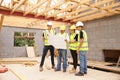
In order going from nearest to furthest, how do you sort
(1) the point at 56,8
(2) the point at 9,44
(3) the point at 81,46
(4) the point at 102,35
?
(3) the point at 81,46, (1) the point at 56,8, (4) the point at 102,35, (2) the point at 9,44

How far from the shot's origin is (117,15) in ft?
22.8

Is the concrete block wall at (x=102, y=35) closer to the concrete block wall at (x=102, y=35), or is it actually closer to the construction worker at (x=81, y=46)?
the concrete block wall at (x=102, y=35)

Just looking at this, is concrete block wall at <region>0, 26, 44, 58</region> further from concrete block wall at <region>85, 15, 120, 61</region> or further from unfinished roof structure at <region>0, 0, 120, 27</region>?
concrete block wall at <region>85, 15, 120, 61</region>

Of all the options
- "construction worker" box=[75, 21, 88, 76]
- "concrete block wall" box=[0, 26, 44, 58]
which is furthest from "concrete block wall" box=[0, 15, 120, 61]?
"concrete block wall" box=[0, 26, 44, 58]

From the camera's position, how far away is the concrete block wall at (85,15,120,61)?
7023 mm

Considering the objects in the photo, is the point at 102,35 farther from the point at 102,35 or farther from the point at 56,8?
the point at 56,8

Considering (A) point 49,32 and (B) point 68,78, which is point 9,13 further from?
(B) point 68,78

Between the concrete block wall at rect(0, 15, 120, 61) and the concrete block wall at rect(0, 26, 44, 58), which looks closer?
the concrete block wall at rect(0, 15, 120, 61)

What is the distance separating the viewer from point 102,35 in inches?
302

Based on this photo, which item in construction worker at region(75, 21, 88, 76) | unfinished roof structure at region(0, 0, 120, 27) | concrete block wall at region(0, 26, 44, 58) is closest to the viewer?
construction worker at region(75, 21, 88, 76)

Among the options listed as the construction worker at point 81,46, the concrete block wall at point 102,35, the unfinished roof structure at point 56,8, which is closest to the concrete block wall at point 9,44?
the unfinished roof structure at point 56,8

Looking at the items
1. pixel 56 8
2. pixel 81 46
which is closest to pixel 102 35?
pixel 56 8

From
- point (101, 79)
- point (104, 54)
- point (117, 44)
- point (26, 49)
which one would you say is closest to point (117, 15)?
point (117, 44)

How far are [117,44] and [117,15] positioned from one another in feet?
4.10
